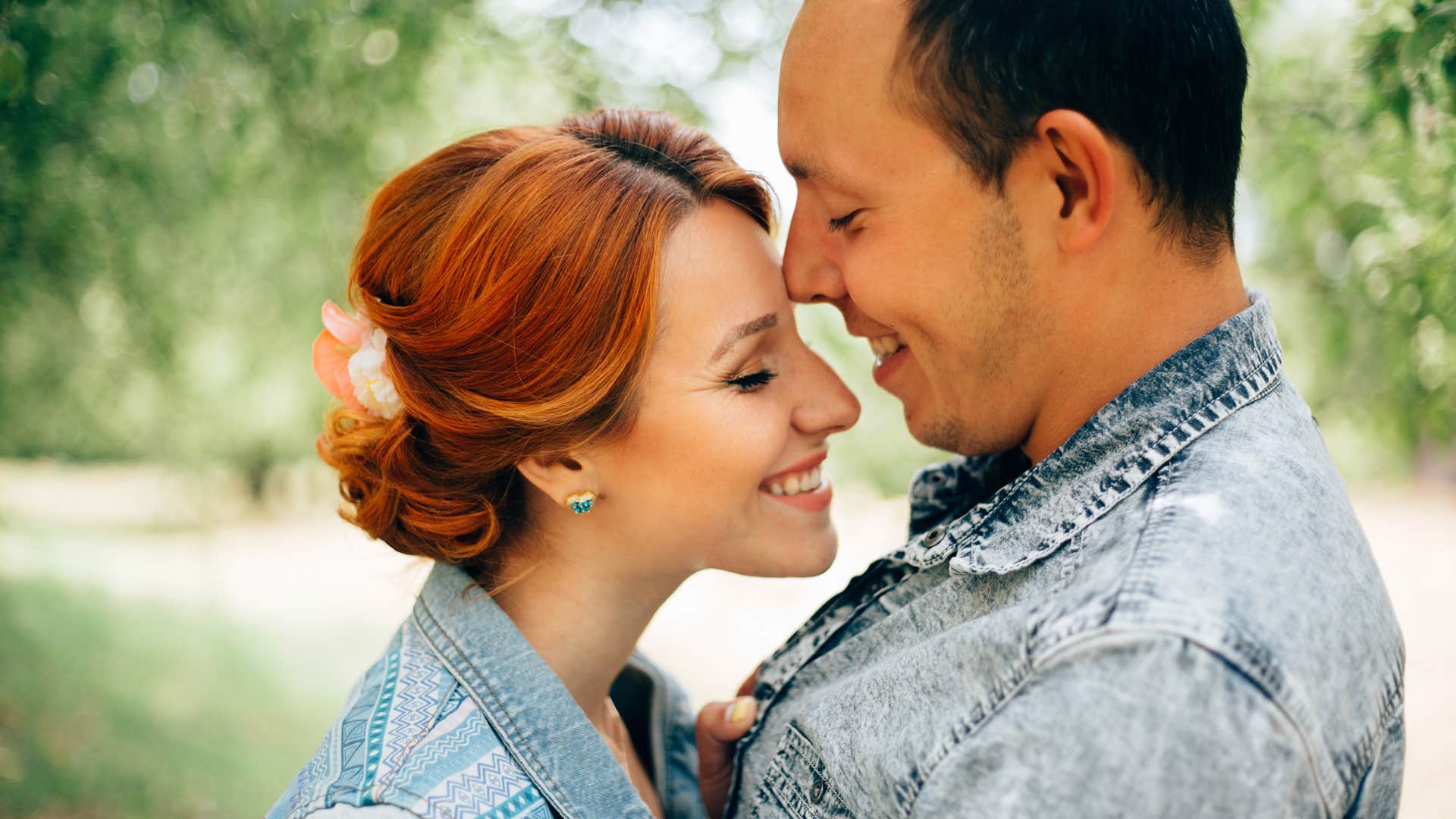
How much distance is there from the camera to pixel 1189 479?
4.71ft

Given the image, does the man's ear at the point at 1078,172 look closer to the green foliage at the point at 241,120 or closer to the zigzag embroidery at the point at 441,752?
the zigzag embroidery at the point at 441,752

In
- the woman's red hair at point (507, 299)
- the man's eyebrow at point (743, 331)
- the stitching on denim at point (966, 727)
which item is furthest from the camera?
the man's eyebrow at point (743, 331)

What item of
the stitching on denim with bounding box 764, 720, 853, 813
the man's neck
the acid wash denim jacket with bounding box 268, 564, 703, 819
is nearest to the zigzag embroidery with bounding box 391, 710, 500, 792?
the acid wash denim jacket with bounding box 268, 564, 703, 819

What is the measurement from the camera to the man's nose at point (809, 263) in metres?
2.01

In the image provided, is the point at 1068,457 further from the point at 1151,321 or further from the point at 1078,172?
the point at 1078,172

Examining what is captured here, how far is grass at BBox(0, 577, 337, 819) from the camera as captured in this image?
19.3 ft

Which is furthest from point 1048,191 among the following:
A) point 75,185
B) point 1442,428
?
point 75,185

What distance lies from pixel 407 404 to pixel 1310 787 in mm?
1678

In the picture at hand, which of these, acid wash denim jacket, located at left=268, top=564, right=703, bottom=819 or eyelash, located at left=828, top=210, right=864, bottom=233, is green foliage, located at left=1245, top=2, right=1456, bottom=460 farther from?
acid wash denim jacket, located at left=268, top=564, right=703, bottom=819

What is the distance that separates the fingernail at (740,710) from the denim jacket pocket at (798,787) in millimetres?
222

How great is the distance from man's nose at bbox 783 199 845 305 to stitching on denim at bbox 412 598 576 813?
0.99 metres

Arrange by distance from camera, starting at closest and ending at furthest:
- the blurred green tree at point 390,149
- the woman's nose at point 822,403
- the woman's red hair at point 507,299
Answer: the woman's red hair at point 507,299, the woman's nose at point 822,403, the blurred green tree at point 390,149

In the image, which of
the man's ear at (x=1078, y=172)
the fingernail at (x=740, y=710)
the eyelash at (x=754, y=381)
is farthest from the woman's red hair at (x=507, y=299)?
the man's ear at (x=1078, y=172)

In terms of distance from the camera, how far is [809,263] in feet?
6.69
